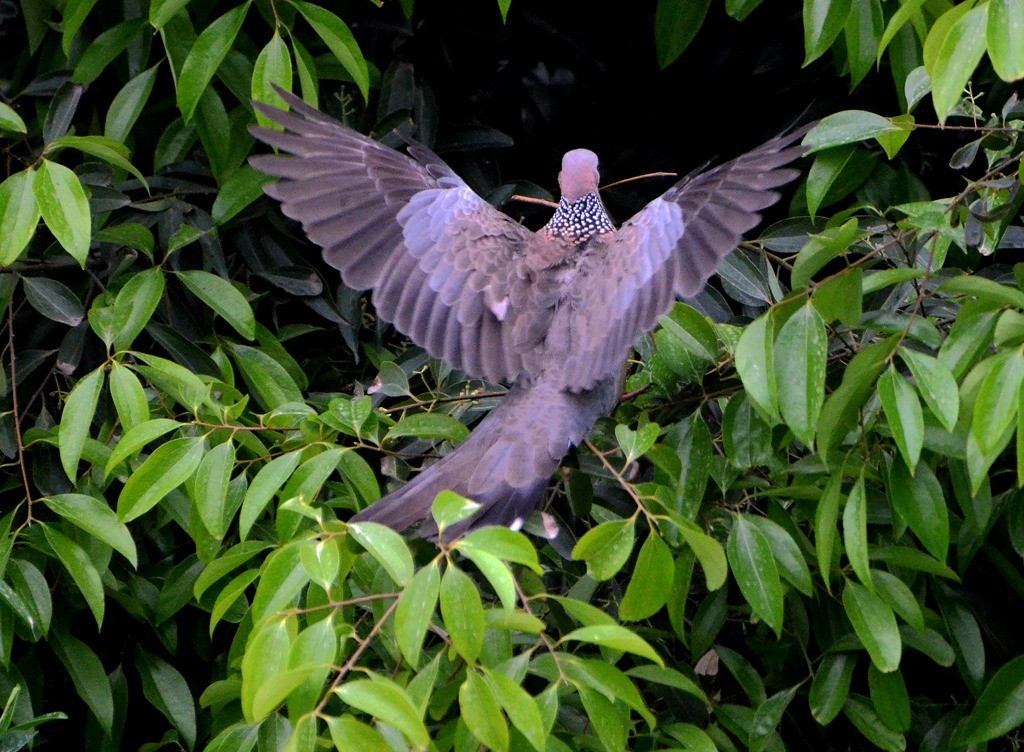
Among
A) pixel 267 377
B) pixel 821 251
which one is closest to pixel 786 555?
pixel 821 251

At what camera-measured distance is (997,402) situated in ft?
4.41

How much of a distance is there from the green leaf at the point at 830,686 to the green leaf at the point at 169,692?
1.10 metres

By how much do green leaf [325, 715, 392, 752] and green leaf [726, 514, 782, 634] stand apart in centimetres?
59

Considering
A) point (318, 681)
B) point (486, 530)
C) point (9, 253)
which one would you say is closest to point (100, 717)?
point (9, 253)

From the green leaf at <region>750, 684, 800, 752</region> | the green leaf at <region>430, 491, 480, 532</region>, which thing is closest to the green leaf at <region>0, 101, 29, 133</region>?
the green leaf at <region>430, 491, 480, 532</region>

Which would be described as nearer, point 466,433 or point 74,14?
point 466,433

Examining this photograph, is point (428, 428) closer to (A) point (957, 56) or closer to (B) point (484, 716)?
(B) point (484, 716)

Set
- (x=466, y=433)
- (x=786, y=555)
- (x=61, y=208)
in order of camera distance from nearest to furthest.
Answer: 1. (x=786, y=555)
2. (x=61, y=208)
3. (x=466, y=433)

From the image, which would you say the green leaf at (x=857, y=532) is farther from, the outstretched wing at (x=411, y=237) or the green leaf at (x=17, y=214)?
the green leaf at (x=17, y=214)

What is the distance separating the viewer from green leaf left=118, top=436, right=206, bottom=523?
66.9 inches

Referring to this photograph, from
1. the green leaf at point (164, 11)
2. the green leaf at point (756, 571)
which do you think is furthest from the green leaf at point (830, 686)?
the green leaf at point (164, 11)

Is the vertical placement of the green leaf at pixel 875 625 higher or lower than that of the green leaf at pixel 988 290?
lower

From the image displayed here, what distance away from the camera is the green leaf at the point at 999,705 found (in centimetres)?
173

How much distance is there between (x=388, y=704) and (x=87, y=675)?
46.4 inches
